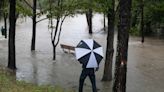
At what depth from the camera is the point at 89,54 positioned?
1377cm

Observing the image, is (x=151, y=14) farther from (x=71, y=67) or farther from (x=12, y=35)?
(x=12, y=35)

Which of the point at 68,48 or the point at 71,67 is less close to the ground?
the point at 68,48

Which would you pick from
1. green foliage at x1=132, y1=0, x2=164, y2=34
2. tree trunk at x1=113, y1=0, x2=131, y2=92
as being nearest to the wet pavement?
tree trunk at x1=113, y1=0, x2=131, y2=92

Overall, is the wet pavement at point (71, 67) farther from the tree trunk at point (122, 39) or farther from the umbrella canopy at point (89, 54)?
the tree trunk at point (122, 39)

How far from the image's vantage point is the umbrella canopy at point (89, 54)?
1345 cm

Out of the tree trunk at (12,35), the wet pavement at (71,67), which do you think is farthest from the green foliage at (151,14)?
the tree trunk at (12,35)

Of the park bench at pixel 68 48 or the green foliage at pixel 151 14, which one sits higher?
the green foliage at pixel 151 14

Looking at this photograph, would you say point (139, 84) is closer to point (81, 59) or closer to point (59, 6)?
point (81, 59)

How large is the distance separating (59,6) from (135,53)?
7879 mm

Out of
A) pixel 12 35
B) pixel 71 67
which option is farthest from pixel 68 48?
pixel 12 35

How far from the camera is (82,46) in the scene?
550 inches

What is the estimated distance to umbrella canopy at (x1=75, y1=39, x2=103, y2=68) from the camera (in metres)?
13.4

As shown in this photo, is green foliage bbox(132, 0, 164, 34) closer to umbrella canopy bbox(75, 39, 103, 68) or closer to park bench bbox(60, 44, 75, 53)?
park bench bbox(60, 44, 75, 53)

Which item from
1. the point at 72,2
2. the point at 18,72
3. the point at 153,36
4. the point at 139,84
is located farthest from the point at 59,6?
the point at 153,36
